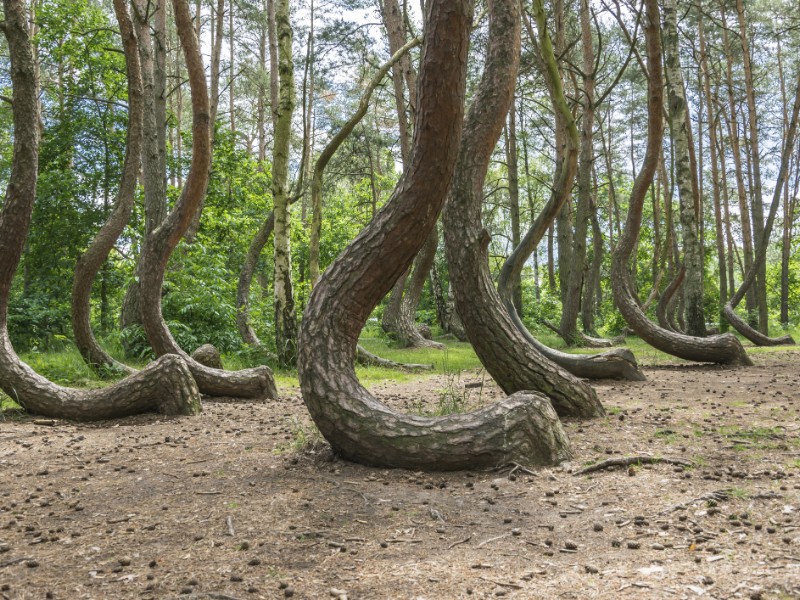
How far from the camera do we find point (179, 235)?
324 inches

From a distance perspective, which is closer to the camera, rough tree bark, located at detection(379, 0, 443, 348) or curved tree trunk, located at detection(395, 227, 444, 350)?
rough tree bark, located at detection(379, 0, 443, 348)

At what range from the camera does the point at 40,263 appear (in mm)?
15047

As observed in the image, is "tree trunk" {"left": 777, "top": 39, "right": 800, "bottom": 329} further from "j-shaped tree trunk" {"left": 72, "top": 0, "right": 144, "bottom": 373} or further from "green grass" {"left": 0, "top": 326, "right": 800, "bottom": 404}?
"j-shaped tree trunk" {"left": 72, "top": 0, "right": 144, "bottom": 373}

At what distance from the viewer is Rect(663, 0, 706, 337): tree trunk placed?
1283cm

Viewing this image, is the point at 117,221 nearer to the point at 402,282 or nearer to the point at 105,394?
the point at 105,394

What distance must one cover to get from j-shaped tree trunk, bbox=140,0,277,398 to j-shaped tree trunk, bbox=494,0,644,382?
312cm

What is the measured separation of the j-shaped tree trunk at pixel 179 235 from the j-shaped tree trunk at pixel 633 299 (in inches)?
246

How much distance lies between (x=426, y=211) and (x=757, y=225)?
66.6 feet

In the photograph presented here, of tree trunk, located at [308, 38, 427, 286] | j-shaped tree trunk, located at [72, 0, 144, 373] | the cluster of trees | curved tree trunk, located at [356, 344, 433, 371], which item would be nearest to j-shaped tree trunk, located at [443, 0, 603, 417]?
the cluster of trees

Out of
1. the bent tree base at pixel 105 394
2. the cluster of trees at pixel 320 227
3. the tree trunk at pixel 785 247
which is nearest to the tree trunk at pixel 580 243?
the cluster of trees at pixel 320 227

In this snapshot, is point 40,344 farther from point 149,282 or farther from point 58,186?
point 149,282

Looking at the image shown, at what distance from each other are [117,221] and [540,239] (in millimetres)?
5655

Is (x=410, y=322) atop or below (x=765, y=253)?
below

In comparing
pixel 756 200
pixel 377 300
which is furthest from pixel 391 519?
pixel 756 200
